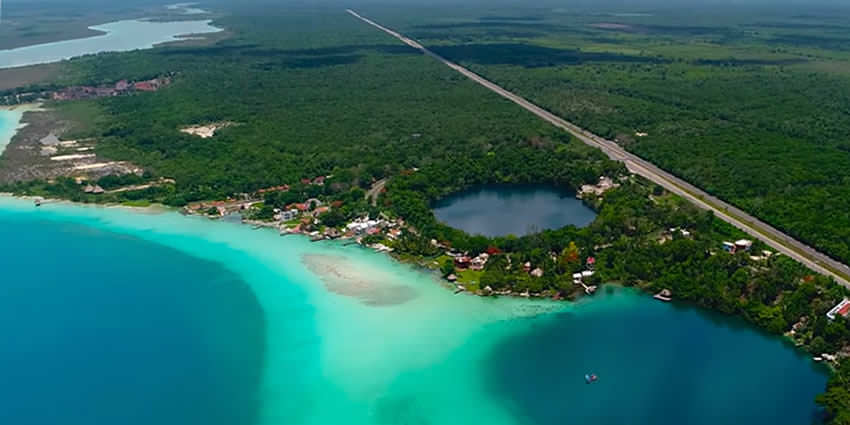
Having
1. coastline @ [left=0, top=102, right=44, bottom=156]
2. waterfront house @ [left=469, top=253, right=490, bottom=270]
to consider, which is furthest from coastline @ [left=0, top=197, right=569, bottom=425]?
coastline @ [left=0, top=102, right=44, bottom=156]

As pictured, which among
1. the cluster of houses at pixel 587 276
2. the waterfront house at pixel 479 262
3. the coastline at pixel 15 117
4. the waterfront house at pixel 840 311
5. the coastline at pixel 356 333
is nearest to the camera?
the coastline at pixel 356 333

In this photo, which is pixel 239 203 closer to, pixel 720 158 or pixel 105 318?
pixel 105 318

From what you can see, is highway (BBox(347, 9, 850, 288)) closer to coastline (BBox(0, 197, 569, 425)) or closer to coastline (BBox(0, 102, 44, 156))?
coastline (BBox(0, 197, 569, 425))

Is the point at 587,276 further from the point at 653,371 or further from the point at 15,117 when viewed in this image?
the point at 15,117

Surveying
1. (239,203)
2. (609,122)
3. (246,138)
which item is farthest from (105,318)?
(609,122)

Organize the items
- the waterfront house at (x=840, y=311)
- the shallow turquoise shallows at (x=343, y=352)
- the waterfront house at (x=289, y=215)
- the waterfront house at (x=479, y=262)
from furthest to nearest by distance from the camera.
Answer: the waterfront house at (x=289, y=215) < the waterfront house at (x=479, y=262) < the waterfront house at (x=840, y=311) < the shallow turquoise shallows at (x=343, y=352)

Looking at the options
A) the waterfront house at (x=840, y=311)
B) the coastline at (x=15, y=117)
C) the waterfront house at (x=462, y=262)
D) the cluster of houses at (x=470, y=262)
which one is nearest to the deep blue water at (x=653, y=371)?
the waterfront house at (x=840, y=311)

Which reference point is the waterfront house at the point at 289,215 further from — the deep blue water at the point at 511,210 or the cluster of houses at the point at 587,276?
the cluster of houses at the point at 587,276

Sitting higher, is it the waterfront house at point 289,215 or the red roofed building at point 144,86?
the red roofed building at point 144,86
